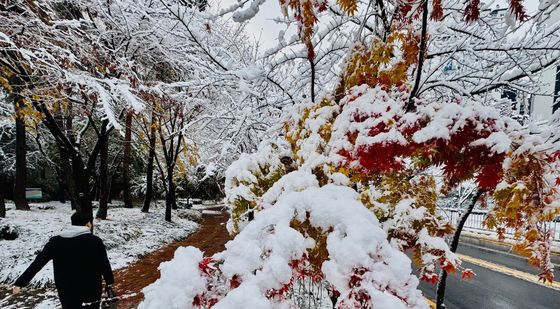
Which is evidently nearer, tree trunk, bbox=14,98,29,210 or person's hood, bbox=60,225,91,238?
person's hood, bbox=60,225,91,238

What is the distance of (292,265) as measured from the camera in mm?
1500

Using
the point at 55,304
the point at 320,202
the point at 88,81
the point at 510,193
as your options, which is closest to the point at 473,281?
the point at 510,193

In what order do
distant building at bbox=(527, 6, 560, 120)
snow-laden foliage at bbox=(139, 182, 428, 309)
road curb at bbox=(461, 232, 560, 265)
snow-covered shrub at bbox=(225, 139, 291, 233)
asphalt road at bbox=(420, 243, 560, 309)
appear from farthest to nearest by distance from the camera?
road curb at bbox=(461, 232, 560, 265), asphalt road at bbox=(420, 243, 560, 309), distant building at bbox=(527, 6, 560, 120), snow-covered shrub at bbox=(225, 139, 291, 233), snow-laden foliage at bbox=(139, 182, 428, 309)

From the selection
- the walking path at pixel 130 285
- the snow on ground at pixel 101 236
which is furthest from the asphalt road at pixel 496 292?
the snow on ground at pixel 101 236

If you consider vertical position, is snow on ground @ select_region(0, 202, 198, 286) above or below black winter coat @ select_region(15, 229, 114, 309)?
below

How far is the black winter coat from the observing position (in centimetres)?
363

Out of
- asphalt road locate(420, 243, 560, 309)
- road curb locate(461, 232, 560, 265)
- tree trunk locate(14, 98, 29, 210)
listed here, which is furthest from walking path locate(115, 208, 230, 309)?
road curb locate(461, 232, 560, 265)

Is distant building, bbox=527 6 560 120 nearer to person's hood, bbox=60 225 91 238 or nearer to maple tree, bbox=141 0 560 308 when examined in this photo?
maple tree, bbox=141 0 560 308

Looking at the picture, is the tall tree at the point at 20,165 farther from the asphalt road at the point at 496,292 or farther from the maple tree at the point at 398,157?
the asphalt road at the point at 496,292

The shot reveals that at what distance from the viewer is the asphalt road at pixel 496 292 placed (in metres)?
5.73

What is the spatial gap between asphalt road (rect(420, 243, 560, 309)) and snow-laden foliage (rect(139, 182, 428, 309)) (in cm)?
551

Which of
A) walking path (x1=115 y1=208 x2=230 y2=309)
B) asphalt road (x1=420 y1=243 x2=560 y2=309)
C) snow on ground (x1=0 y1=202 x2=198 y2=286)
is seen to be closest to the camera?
asphalt road (x1=420 y1=243 x2=560 y2=309)

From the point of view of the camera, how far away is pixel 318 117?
2.45 m

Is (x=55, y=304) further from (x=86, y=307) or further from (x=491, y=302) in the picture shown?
(x=491, y=302)
